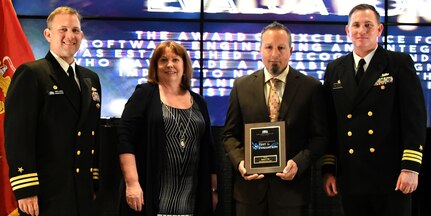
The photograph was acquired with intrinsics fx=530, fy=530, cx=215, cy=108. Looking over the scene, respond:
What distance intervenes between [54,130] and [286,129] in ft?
4.43

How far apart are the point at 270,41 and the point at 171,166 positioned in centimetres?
99

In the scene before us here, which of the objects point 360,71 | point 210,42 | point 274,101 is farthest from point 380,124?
point 210,42

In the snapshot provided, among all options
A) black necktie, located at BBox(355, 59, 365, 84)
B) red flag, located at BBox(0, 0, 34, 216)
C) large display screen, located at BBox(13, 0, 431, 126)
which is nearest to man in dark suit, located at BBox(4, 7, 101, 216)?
red flag, located at BBox(0, 0, 34, 216)

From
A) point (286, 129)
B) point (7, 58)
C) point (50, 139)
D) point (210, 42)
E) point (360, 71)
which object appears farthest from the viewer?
point (210, 42)

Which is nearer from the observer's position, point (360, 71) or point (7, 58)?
point (360, 71)

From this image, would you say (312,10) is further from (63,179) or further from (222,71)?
(63,179)

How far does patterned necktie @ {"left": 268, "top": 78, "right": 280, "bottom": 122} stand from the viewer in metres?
3.27

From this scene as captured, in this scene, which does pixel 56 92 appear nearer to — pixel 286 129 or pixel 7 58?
pixel 7 58

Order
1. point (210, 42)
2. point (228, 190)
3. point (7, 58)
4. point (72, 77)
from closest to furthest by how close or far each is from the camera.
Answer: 1. point (72, 77)
2. point (7, 58)
3. point (228, 190)
4. point (210, 42)

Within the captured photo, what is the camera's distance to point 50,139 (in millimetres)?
2914

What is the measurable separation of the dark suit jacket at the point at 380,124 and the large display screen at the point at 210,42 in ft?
6.04

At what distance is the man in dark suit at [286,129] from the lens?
3162mm

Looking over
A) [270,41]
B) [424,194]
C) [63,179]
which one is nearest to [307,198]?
[270,41]

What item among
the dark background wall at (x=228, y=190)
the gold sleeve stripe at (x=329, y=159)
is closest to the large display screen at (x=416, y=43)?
the dark background wall at (x=228, y=190)
